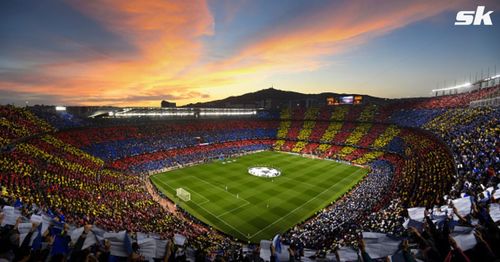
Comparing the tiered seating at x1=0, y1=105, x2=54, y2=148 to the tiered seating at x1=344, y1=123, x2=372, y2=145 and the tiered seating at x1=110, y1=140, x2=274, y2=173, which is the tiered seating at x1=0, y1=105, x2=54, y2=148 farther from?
the tiered seating at x1=344, y1=123, x2=372, y2=145

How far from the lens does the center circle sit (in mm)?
40125

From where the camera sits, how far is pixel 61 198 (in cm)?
2067

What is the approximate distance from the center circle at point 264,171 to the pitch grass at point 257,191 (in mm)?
1066

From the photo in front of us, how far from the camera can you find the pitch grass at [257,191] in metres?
25.4

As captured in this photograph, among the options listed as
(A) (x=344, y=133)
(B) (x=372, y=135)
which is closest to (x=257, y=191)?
(B) (x=372, y=135)

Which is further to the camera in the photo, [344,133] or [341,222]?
[344,133]

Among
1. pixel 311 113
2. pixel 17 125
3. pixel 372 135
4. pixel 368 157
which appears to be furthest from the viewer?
pixel 311 113

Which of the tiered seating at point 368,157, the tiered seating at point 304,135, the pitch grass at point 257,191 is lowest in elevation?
the pitch grass at point 257,191

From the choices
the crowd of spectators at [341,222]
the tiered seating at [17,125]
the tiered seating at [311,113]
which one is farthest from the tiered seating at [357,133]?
the tiered seating at [17,125]

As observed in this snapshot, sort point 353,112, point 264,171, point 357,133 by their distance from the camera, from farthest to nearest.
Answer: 1. point 353,112
2. point 357,133
3. point 264,171

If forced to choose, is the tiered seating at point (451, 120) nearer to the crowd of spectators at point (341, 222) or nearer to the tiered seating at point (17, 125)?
the crowd of spectators at point (341, 222)

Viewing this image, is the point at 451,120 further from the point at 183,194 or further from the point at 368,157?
the point at 183,194

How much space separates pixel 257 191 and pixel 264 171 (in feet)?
30.0

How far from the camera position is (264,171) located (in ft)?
139
